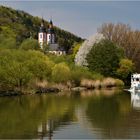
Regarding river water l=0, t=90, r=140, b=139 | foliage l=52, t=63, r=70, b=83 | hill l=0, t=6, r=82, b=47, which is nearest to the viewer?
river water l=0, t=90, r=140, b=139

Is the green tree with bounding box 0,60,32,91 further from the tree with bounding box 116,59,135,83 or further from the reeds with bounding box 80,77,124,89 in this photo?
the tree with bounding box 116,59,135,83

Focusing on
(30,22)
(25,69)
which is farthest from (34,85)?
(30,22)

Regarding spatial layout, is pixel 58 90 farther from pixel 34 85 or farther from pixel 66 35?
pixel 66 35

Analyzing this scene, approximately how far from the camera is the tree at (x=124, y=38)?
267ft

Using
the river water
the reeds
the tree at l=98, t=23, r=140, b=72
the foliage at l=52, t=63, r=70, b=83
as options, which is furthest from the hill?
the river water

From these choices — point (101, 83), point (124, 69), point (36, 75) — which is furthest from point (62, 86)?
point (124, 69)

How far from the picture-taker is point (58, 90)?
52.8 m

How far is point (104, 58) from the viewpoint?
70.5m

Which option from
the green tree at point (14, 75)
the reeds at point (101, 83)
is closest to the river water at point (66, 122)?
the green tree at point (14, 75)

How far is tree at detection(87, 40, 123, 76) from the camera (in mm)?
69875

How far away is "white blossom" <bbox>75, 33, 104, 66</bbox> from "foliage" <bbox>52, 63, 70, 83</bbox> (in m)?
16.8

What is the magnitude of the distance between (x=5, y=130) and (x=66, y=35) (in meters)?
164

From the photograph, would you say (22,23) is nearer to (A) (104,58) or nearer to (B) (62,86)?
(A) (104,58)

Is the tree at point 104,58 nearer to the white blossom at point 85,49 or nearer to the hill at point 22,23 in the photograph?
the white blossom at point 85,49
